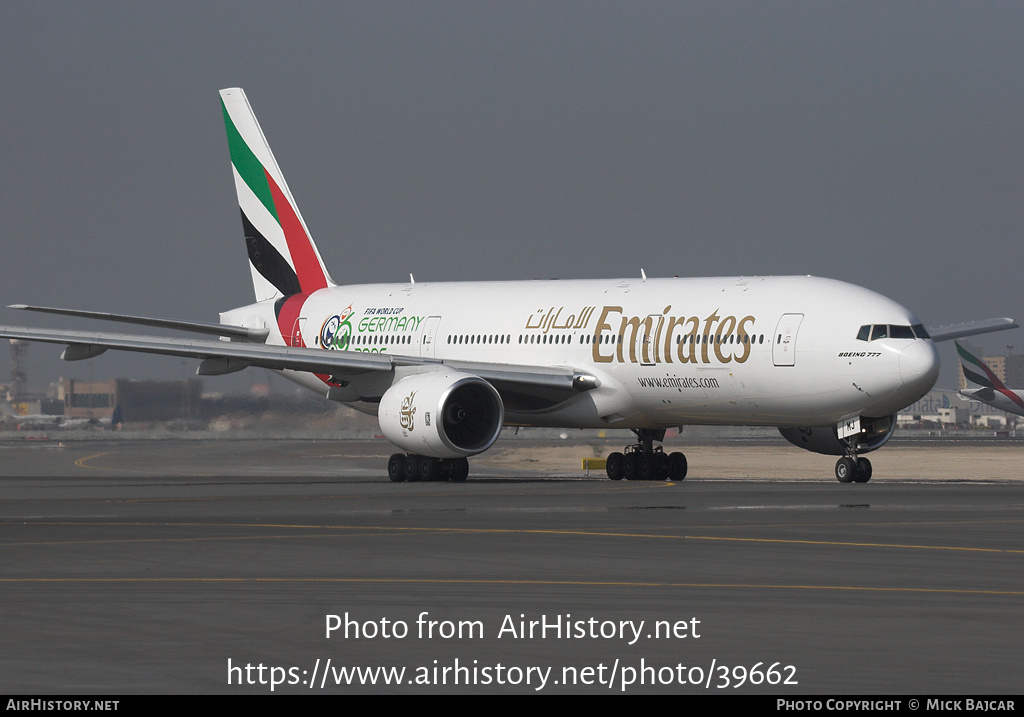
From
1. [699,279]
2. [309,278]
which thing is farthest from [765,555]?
[309,278]

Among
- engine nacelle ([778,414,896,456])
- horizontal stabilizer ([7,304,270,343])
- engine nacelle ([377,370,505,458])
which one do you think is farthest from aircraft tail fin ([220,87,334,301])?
engine nacelle ([778,414,896,456])

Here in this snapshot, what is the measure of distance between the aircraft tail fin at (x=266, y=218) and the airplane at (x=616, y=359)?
11.6 ft

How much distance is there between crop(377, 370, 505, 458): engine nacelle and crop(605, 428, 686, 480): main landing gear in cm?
453

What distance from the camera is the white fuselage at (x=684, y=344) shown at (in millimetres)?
31203

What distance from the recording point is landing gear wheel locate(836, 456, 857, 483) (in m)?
31.9

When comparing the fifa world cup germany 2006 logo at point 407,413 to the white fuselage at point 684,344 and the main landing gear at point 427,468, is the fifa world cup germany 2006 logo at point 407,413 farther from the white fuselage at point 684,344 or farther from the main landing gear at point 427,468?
the white fuselage at point 684,344

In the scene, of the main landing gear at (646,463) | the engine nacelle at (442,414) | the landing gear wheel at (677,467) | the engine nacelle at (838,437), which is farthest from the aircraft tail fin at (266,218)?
the engine nacelle at (838,437)

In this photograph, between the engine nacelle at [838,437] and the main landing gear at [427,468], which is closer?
the engine nacelle at [838,437]

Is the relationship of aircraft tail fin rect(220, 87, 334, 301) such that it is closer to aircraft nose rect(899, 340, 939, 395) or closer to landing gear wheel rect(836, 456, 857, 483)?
landing gear wheel rect(836, 456, 857, 483)

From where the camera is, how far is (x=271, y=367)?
1407 inches

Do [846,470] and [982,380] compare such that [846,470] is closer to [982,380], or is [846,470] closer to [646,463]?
[646,463]

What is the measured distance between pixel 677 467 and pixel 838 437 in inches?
192

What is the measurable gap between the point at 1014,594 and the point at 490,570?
4.57 metres

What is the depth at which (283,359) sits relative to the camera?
33.8 m
